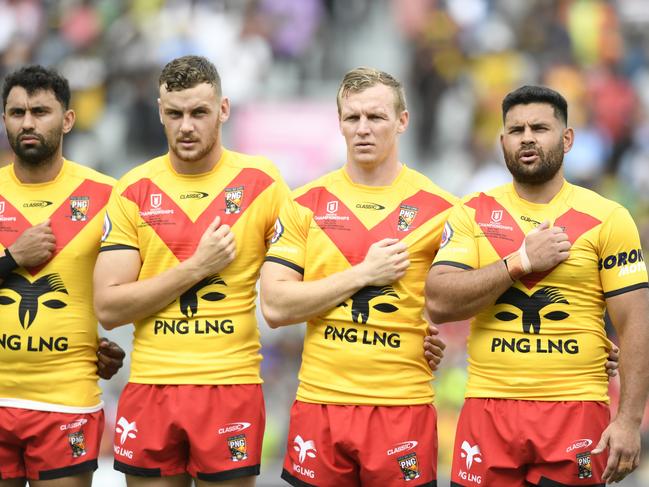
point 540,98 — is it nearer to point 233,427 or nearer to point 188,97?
point 188,97

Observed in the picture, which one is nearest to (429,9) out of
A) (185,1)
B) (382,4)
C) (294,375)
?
(382,4)

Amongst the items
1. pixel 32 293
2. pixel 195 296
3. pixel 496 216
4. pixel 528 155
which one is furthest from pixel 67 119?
pixel 528 155

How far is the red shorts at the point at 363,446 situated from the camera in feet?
17.7

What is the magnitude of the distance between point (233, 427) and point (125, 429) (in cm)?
57

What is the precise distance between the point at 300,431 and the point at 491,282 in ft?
4.06

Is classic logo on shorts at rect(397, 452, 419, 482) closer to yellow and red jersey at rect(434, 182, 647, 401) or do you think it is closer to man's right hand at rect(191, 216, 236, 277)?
yellow and red jersey at rect(434, 182, 647, 401)

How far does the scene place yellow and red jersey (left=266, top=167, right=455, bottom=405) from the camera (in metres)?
5.48

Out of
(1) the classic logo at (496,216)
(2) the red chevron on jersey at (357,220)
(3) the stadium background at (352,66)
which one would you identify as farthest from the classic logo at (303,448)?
(3) the stadium background at (352,66)

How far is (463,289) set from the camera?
5242 mm

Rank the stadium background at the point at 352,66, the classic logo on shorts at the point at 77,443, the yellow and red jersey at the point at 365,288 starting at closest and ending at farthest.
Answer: the yellow and red jersey at the point at 365,288
the classic logo on shorts at the point at 77,443
the stadium background at the point at 352,66

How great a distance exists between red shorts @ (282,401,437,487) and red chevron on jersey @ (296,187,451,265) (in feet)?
2.61

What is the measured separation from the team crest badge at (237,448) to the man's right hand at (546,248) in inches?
67.8

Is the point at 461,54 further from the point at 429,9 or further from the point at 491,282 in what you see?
the point at 491,282

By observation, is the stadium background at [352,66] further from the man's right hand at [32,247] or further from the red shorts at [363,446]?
the red shorts at [363,446]
